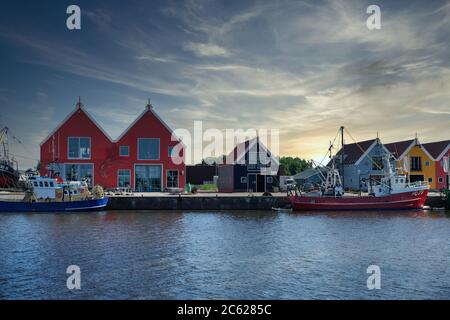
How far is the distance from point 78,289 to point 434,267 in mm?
15438

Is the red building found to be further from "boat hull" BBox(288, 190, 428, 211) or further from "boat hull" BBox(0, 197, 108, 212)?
"boat hull" BBox(288, 190, 428, 211)

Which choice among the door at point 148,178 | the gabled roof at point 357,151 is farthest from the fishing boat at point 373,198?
the door at point 148,178

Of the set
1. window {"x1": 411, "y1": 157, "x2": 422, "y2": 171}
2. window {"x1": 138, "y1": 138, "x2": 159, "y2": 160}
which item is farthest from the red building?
window {"x1": 411, "y1": 157, "x2": 422, "y2": 171}

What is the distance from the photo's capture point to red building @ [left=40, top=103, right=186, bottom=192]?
52031 millimetres

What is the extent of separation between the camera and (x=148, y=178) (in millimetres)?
54000

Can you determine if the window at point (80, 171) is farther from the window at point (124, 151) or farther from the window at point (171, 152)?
the window at point (171, 152)

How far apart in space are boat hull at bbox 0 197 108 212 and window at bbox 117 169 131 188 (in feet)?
32.2

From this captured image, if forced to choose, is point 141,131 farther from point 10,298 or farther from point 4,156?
point 10,298

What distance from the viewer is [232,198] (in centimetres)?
4622

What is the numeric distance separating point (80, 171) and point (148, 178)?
28.3ft

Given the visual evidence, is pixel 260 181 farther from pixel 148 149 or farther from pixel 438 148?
pixel 438 148

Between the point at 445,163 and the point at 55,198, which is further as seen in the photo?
the point at 445,163

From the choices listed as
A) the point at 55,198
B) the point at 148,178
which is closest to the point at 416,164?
the point at 148,178

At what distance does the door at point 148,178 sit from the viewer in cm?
5367
